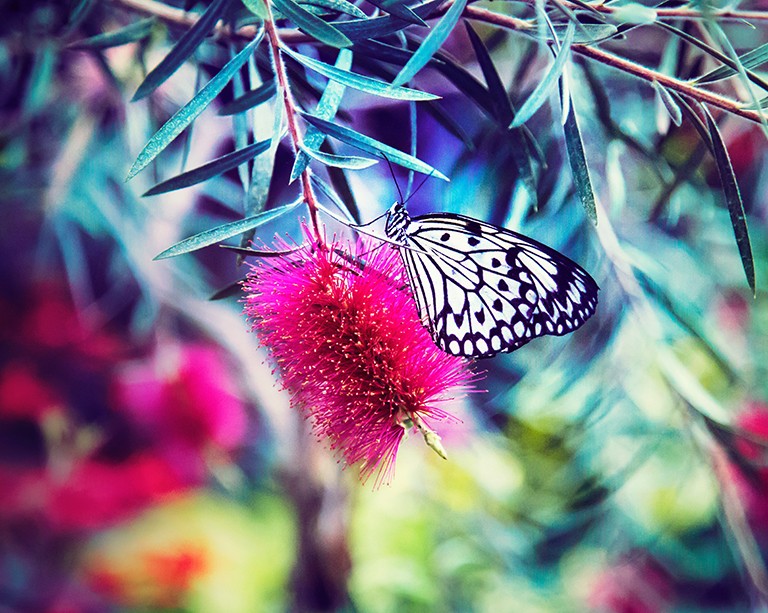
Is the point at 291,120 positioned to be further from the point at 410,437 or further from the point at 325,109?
the point at 410,437

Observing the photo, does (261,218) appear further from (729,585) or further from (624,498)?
(729,585)

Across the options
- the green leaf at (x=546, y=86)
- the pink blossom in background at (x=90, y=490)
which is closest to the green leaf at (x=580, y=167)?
the green leaf at (x=546, y=86)

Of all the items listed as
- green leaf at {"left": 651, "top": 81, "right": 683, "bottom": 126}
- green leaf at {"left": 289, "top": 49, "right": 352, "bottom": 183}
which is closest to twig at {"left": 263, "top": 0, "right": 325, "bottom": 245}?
green leaf at {"left": 289, "top": 49, "right": 352, "bottom": 183}

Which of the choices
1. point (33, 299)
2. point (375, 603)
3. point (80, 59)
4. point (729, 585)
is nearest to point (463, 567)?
point (375, 603)

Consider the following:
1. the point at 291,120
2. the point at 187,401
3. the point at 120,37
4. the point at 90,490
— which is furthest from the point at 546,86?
the point at 90,490

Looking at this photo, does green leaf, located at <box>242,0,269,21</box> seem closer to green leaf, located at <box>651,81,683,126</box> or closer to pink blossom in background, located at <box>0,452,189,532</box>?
green leaf, located at <box>651,81,683,126</box>

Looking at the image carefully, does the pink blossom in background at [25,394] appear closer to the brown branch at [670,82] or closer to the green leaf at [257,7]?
the green leaf at [257,7]
